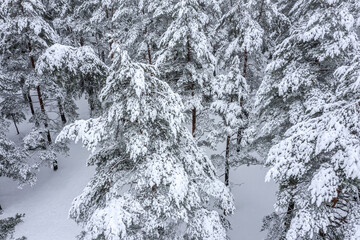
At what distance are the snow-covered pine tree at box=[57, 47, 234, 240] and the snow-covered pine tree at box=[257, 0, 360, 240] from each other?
2446 millimetres

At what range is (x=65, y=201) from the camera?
1767 centimetres

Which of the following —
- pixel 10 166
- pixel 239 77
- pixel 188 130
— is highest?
pixel 239 77

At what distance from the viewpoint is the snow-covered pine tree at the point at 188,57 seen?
35.8 ft

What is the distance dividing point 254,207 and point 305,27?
37.8ft

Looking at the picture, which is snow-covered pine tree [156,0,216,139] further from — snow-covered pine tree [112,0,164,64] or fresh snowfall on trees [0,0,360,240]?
snow-covered pine tree [112,0,164,64]

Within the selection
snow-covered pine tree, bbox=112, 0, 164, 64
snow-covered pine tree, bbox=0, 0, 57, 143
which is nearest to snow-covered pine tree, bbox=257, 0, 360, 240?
snow-covered pine tree, bbox=112, 0, 164, 64

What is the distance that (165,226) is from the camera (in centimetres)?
717

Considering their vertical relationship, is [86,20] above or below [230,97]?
above

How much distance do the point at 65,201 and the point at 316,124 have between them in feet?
56.4

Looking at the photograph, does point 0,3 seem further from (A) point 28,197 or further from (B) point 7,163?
(A) point 28,197

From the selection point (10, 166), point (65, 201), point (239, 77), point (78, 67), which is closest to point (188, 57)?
point (239, 77)

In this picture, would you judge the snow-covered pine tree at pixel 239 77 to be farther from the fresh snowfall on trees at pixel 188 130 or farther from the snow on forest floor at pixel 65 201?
the snow on forest floor at pixel 65 201

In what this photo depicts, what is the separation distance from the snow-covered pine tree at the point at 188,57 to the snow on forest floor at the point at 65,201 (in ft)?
21.0

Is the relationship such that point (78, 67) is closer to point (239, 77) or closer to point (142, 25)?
point (239, 77)
